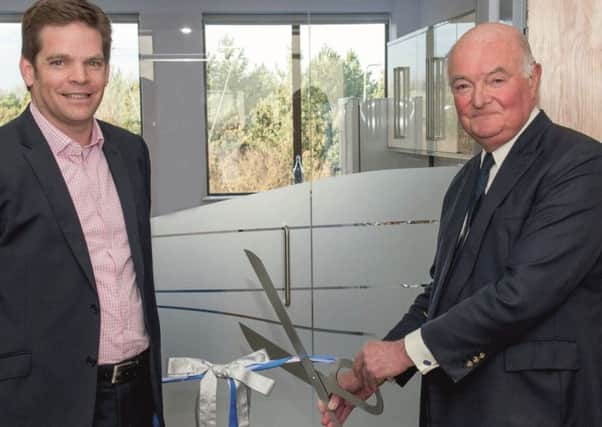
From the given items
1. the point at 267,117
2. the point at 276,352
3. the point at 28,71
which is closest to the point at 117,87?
the point at 267,117

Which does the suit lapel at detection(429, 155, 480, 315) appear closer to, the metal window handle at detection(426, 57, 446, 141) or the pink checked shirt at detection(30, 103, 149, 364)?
the pink checked shirt at detection(30, 103, 149, 364)

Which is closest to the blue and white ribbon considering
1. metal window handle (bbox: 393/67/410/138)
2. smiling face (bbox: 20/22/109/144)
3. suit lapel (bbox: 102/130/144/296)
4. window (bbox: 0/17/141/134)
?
suit lapel (bbox: 102/130/144/296)

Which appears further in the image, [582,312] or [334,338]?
[334,338]

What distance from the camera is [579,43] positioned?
6.19 ft

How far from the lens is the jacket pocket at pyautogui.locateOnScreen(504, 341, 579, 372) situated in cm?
144

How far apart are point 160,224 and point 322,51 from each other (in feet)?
2.67

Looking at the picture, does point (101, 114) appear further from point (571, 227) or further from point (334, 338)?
point (571, 227)

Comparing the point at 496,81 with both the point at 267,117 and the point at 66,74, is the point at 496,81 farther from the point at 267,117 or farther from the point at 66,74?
the point at 267,117

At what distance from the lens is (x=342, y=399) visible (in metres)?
1.73

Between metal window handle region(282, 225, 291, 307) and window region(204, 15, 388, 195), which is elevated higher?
window region(204, 15, 388, 195)

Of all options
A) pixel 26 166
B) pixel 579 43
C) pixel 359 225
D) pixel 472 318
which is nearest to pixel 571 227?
pixel 472 318

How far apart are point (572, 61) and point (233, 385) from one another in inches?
46.6

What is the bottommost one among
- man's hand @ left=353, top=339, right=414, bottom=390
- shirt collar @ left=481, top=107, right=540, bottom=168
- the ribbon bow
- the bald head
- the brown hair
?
the ribbon bow

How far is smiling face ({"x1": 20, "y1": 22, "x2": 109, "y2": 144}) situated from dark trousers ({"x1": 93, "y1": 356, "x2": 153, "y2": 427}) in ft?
1.90
